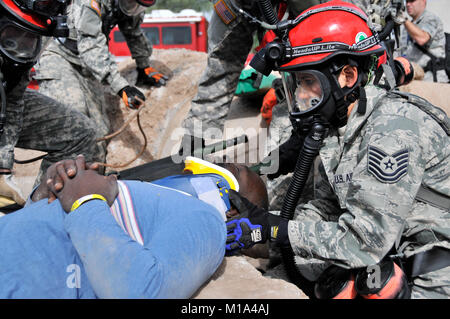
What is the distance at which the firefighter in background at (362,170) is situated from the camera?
1820 mm

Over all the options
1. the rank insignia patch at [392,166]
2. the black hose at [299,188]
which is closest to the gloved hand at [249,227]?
the black hose at [299,188]

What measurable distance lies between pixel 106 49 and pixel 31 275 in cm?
336

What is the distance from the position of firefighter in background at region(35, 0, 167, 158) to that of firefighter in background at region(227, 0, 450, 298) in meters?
2.49

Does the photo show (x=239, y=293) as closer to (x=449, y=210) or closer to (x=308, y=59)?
(x=449, y=210)

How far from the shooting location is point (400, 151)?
1.79 m

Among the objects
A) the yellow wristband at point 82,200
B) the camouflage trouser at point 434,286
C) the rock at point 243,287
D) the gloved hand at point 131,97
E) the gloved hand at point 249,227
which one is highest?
the yellow wristband at point 82,200

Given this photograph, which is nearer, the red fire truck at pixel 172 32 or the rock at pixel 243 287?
the rock at pixel 243 287

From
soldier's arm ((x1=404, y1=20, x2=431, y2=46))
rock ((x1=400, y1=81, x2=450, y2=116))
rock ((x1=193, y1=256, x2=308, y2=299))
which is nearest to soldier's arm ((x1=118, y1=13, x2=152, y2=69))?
rock ((x1=400, y1=81, x2=450, y2=116))

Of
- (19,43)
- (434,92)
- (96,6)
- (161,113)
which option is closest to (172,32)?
(161,113)

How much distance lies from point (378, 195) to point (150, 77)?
4.04m

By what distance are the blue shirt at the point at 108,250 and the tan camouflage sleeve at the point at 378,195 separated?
647 mm

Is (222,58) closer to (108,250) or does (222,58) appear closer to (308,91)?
(308,91)

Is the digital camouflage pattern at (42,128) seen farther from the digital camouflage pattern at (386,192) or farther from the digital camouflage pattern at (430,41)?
the digital camouflage pattern at (430,41)

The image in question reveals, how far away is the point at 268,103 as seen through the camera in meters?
4.25
